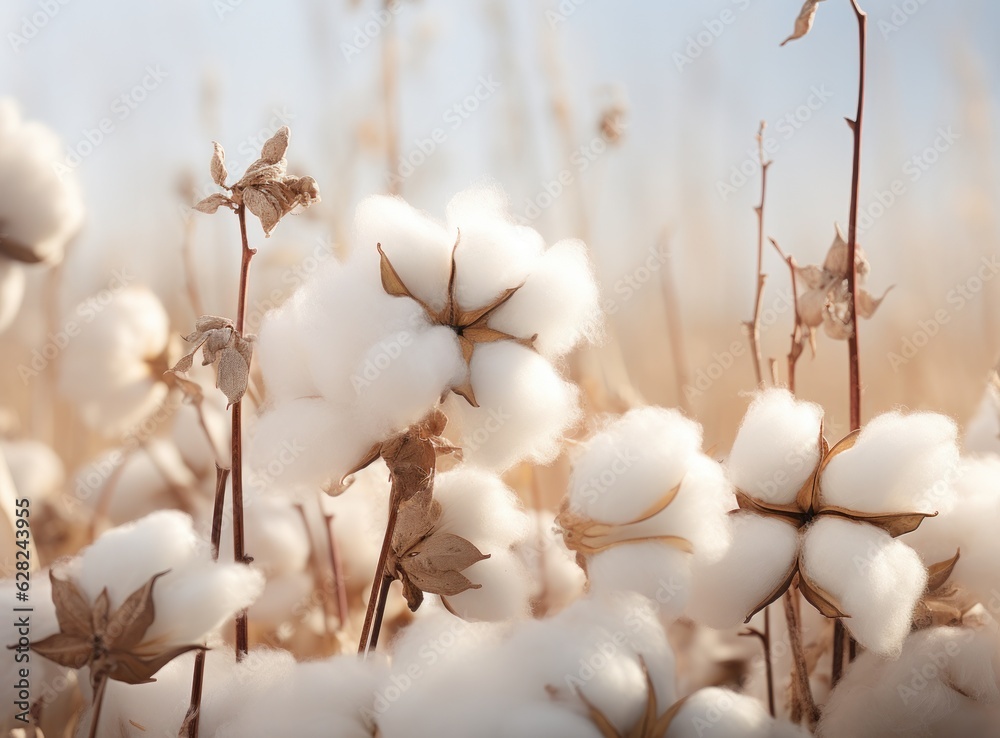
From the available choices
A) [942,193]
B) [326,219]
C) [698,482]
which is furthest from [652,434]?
[942,193]

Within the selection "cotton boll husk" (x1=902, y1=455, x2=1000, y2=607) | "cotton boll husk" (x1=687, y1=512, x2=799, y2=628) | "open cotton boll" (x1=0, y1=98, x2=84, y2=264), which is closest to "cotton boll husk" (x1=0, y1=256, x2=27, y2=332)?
"open cotton boll" (x1=0, y1=98, x2=84, y2=264)

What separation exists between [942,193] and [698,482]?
56.5 inches

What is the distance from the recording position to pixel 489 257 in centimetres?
42

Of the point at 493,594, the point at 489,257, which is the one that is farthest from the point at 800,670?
the point at 489,257

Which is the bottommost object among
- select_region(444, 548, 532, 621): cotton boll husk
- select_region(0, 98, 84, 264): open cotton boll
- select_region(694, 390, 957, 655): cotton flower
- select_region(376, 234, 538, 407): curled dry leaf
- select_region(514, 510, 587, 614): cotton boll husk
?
select_region(514, 510, 587, 614): cotton boll husk

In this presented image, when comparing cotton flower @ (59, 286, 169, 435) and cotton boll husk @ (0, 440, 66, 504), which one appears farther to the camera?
cotton boll husk @ (0, 440, 66, 504)

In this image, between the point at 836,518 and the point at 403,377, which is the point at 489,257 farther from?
the point at 836,518

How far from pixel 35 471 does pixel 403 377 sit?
0.55 m

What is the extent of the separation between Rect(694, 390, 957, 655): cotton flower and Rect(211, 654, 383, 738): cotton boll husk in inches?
6.6

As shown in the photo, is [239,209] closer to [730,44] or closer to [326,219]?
[326,219]

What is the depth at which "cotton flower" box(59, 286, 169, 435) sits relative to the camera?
61 centimetres

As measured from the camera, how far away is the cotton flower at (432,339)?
40 centimetres

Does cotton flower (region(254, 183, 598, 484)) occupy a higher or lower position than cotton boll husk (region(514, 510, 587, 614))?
higher

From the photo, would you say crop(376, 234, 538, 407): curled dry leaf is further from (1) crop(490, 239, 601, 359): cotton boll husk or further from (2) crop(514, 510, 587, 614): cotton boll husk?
(2) crop(514, 510, 587, 614): cotton boll husk
